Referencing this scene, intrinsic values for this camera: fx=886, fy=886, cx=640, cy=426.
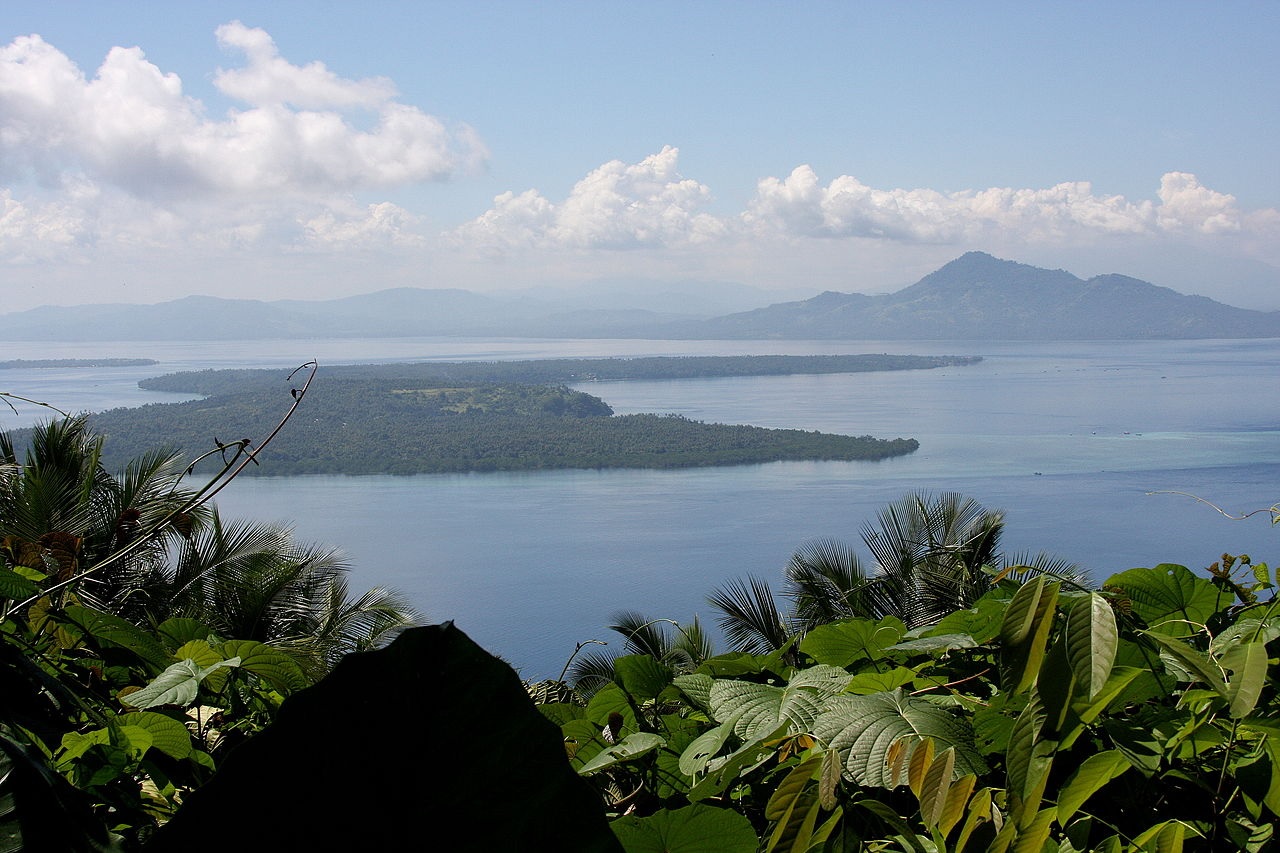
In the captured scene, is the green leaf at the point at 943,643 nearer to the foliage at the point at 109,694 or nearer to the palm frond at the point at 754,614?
the foliage at the point at 109,694

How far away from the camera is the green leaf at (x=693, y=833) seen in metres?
0.46

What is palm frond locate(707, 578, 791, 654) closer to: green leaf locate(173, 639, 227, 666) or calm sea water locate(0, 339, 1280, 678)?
calm sea water locate(0, 339, 1280, 678)

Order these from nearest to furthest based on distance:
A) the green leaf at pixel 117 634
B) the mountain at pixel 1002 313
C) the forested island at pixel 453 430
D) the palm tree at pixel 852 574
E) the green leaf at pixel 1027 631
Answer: the green leaf at pixel 1027 631 → the green leaf at pixel 117 634 → the palm tree at pixel 852 574 → the forested island at pixel 453 430 → the mountain at pixel 1002 313

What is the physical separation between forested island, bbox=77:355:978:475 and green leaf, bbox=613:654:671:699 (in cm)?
2716

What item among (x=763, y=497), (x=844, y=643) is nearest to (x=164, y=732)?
(x=844, y=643)

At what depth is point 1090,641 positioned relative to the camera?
438 millimetres

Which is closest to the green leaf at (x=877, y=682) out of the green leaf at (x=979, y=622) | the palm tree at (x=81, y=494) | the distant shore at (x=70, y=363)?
the green leaf at (x=979, y=622)

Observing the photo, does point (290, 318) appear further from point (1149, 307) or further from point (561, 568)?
point (1149, 307)

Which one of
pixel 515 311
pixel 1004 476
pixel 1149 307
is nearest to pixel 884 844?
pixel 1004 476

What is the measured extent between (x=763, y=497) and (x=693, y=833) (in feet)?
91.7

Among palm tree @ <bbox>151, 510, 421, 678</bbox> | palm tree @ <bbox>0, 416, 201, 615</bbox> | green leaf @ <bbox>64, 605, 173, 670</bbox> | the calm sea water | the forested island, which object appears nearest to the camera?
green leaf @ <bbox>64, 605, 173, 670</bbox>

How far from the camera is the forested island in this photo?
3100 cm

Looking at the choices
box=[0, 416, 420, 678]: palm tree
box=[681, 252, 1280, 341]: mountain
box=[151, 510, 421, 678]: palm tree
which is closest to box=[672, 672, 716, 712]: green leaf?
box=[0, 416, 420, 678]: palm tree

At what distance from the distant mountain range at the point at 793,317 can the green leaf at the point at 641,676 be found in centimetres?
8298
